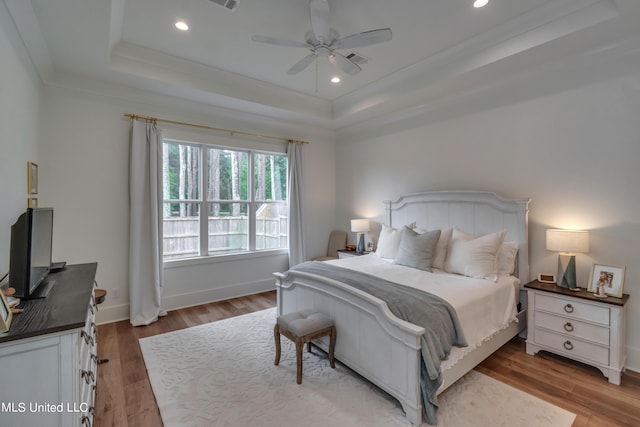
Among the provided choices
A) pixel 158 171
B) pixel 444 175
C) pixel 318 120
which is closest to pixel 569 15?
pixel 444 175

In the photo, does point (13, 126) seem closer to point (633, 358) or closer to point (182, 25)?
point (182, 25)

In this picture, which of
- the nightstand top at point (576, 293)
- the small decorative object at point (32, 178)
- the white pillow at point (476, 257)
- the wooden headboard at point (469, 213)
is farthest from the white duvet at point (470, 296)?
the small decorative object at point (32, 178)

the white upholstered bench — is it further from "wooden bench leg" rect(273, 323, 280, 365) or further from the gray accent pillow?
the gray accent pillow

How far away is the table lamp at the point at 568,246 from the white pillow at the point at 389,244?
62.3 inches

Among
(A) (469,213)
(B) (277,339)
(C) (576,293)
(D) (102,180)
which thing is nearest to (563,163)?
(A) (469,213)

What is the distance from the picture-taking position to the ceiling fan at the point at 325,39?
2.16 m

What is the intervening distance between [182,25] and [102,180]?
6.84 ft

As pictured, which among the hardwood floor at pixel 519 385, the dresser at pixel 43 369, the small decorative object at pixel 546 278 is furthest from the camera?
the small decorative object at pixel 546 278

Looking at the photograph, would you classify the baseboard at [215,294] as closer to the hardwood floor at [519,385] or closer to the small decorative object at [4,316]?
the hardwood floor at [519,385]

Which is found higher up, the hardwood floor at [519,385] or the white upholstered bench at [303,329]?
the white upholstered bench at [303,329]

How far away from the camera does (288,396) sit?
2.19m

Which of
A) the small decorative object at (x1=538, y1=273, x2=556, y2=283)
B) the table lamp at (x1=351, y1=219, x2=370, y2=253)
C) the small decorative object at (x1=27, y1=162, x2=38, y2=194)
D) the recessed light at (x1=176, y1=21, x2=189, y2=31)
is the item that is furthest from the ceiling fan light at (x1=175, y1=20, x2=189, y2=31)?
the small decorative object at (x1=538, y1=273, x2=556, y2=283)

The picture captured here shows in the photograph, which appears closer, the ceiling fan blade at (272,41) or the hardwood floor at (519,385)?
the hardwood floor at (519,385)

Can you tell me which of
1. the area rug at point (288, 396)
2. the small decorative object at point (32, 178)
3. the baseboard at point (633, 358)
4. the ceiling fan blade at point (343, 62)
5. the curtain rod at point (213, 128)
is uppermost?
the ceiling fan blade at point (343, 62)
